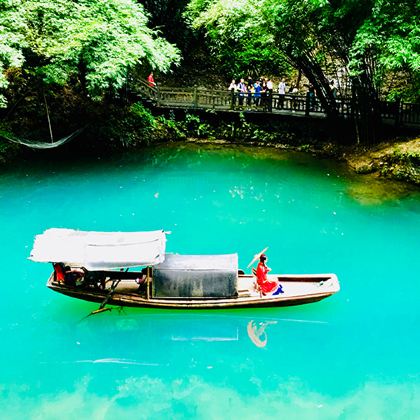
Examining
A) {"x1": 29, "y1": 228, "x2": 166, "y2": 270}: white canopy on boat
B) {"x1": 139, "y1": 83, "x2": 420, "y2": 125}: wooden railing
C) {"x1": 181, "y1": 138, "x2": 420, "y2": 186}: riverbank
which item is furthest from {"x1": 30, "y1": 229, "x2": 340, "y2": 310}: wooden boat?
{"x1": 139, "y1": 83, "x2": 420, "y2": 125}: wooden railing

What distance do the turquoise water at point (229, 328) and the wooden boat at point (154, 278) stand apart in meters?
0.59

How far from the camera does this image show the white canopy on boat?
10406mm

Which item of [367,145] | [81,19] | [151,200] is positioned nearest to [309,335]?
[151,200]

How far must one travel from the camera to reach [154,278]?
35.6 ft

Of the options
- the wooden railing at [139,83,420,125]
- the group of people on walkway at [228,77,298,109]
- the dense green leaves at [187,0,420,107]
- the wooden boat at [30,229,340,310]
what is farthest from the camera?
the group of people on walkway at [228,77,298,109]

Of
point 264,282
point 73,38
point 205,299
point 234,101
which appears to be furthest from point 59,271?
point 234,101

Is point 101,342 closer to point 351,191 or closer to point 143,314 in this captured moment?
point 143,314

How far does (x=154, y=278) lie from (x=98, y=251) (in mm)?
1374

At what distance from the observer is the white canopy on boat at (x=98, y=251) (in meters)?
10.4

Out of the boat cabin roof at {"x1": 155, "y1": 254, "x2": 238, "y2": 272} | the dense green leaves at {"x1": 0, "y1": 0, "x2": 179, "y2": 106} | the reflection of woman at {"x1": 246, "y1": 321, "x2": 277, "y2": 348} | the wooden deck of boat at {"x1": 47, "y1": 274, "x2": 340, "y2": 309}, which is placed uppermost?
the dense green leaves at {"x1": 0, "y1": 0, "x2": 179, "y2": 106}

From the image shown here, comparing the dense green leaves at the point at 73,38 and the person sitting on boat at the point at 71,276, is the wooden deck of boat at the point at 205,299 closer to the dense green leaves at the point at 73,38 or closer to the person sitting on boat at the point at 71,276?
the person sitting on boat at the point at 71,276

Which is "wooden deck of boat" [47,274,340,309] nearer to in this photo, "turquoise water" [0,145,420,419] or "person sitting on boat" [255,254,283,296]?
"person sitting on boat" [255,254,283,296]

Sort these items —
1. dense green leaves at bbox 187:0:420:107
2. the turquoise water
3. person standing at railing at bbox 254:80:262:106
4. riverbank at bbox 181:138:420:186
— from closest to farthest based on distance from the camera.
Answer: the turquoise water
dense green leaves at bbox 187:0:420:107
riverbank at bbox 181:138:420:186
person standing at railing at bbox 254:80:262:106

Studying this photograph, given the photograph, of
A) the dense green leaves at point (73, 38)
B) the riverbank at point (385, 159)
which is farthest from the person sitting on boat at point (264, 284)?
the dense green leaves at point (73, 38)
